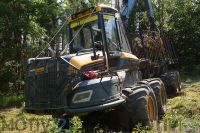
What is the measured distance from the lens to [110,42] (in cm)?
848

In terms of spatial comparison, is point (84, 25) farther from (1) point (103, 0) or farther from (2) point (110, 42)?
(1) point (103, 0)

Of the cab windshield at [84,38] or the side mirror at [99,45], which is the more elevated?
the cab windshield at [84,38]

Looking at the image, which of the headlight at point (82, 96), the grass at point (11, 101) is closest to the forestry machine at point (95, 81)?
the headlight at point (82, 96)

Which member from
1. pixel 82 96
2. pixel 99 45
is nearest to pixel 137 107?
pixel 82 96

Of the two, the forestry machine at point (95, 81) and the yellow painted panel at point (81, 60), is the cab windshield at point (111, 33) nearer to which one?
the forestry machine at point (95, 81)

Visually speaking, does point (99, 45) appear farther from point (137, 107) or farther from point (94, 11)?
point (137, 107)

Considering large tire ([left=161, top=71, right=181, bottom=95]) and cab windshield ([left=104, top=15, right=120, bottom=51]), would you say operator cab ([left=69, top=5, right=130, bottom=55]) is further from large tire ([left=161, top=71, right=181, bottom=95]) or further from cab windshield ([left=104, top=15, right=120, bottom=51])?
large tire ([left=161, top=71, right=181, bottom=95])

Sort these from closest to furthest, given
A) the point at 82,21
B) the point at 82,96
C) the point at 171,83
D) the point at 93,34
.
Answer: the point at 82,96 → the point at 93,34 → the point at 82,21 → the point at 171,83

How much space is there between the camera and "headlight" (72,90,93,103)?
7062 mm

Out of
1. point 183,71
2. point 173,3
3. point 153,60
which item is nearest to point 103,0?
point 173,3

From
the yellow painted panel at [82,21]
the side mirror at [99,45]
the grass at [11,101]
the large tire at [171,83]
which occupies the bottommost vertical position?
the grass at [11,101]

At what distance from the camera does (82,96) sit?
7078mm

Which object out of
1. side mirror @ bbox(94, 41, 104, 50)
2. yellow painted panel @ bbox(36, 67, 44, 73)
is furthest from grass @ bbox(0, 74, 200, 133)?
side mirror @ bbox(94, 41, 104, 50)

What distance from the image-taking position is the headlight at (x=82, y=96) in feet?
23.2
